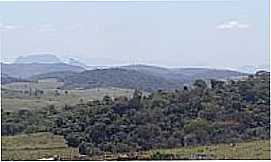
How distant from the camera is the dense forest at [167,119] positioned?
3.35 m

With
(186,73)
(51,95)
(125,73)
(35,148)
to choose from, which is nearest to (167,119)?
(186,73)

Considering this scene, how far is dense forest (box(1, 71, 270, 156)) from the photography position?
3.35m

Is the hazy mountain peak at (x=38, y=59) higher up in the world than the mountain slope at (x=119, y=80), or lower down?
higher up

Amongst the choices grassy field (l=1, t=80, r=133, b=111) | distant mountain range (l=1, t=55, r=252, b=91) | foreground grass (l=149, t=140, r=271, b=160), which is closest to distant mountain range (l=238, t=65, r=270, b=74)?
distant mountain range (l=1, t=55, r=252, b=91)

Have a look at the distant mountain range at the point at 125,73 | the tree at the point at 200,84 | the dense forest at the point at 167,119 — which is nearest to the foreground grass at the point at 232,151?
the dense forest at the point at 167,119

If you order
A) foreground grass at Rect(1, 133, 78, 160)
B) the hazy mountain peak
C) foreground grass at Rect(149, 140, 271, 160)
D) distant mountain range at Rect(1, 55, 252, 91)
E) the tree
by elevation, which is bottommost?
foreground grass at Rect(1, 133, 78, 160)

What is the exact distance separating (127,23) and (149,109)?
2.63 ft

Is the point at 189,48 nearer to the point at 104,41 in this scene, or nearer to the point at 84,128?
the point at 104,41

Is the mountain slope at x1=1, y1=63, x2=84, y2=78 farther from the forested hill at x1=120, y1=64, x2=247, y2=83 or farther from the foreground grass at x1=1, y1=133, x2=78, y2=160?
the forested hill at x1=120, y1=64, x2=247, y2=83

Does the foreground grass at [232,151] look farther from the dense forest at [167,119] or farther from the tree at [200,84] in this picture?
the tree at [200,84]

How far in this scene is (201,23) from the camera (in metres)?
3.41

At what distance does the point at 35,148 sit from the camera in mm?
3512

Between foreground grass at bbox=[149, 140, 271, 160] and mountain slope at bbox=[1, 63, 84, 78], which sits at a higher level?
mountain slope at bbox=[1, 63, 84, 78]

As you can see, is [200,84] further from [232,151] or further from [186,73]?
[232,151]
